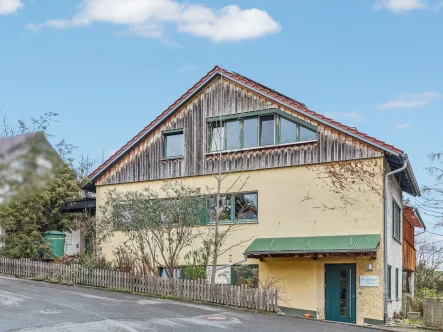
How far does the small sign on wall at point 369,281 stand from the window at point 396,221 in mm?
3127

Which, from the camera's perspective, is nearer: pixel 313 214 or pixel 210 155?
pixel 313 214

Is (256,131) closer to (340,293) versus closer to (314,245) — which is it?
(314,245)

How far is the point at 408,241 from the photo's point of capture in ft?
93.9

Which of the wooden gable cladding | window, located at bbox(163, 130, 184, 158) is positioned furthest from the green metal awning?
window, located at bbox(163, 130, 184, 158)

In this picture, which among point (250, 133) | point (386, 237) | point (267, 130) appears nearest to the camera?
point (386, 237)

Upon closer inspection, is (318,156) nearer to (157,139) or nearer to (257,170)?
(257,170)

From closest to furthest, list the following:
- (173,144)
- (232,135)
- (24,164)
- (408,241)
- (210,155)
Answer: (24,164) < (232,135) < (210,155) < (173,144) < (408,241)

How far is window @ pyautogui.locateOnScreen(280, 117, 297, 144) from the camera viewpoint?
22.5 m

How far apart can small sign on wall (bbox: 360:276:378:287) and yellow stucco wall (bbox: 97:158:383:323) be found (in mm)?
168

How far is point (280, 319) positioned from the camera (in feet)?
57.4

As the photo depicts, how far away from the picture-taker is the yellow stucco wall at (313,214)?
67.6 ft

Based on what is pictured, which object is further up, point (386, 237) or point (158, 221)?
point (158, 221)

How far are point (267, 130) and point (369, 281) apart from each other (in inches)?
269

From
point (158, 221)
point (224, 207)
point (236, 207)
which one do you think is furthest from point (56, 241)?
point (236, 207)
